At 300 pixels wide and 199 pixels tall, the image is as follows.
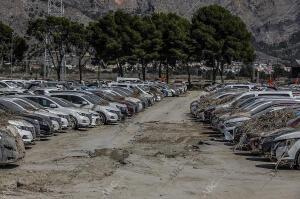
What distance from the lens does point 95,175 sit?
12.1 metres

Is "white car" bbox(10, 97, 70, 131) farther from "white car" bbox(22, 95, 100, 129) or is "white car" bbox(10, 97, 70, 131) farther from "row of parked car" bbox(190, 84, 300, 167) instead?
"row of parked car" bbox(190, 84, 300, 167)

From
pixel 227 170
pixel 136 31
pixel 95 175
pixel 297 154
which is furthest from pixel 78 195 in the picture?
pixel 136 31

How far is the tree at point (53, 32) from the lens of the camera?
66.7 metres

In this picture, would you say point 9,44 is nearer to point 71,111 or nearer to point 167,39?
point 167,39

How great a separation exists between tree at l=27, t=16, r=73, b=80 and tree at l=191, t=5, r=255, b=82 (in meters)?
23.5

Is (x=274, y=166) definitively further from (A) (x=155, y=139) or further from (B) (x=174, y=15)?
(B) (x=174, y=15)

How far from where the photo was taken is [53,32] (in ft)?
227

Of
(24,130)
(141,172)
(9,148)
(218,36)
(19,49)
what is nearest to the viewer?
(141,172)

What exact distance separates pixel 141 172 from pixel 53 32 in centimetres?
5865

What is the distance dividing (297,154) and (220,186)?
304 centimetres

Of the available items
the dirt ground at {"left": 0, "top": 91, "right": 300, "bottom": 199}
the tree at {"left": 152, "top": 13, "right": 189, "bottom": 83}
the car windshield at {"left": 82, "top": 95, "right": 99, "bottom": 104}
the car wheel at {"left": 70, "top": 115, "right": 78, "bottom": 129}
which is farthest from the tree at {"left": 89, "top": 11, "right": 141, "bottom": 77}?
the dirt ground at {"left": 0, "top": 91, "right": 300, "bottom": 199}

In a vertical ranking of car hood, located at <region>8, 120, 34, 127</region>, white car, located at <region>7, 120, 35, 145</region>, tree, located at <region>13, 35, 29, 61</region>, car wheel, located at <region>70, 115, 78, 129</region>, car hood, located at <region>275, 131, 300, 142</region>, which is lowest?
car wheel, located at <region>70, 115, 78, 129</region>

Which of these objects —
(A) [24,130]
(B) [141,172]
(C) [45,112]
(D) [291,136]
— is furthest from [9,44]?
(D) [291,136]

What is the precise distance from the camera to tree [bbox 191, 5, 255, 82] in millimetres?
85000
